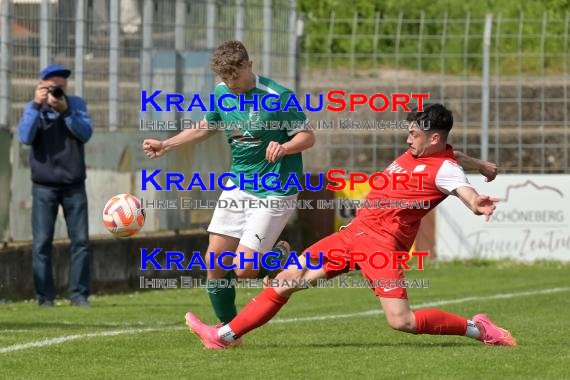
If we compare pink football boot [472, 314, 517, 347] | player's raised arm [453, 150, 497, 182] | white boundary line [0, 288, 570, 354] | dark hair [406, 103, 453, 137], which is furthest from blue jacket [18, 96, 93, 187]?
pink football boot [472, 314, 517, 347]

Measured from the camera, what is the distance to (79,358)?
28.9 feet

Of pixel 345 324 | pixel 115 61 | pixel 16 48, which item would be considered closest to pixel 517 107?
pixel 115 61

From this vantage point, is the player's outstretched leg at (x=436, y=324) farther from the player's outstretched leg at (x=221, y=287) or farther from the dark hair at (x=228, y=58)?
the dark hair at (x=228, y=58)

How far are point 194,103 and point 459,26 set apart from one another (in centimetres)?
441

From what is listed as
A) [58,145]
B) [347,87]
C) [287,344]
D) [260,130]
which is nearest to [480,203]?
[287,344]

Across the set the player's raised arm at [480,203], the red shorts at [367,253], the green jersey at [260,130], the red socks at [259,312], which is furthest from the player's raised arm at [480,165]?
the red socks at [259,312]

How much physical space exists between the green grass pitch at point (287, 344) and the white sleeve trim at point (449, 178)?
41.8 inches

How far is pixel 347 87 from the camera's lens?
21.3 meters

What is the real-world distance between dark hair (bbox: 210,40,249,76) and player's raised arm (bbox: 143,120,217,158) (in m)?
0.58

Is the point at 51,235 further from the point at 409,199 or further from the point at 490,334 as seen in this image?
the point at 490,334

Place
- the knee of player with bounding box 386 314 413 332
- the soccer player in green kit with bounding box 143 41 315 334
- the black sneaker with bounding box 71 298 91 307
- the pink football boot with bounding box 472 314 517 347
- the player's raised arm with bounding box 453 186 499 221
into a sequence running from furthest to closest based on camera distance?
the black sneaker with bounding box 71 298 91 307, the soccer player in green kit with bounding box 143 41 315 334, the pink football boot with bounding box 472 314 517 347, the knee of player with bounding box 386 314 413 332, the player's raised arm with bounding box 453 186 499 221

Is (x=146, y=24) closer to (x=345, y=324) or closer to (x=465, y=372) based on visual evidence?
(x=345, y=324)

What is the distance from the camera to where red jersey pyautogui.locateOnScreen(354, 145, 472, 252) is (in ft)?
29.5

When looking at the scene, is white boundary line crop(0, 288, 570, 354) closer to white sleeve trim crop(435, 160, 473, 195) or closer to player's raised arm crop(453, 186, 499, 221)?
white sleeve trim crop(435, 160, 473, 195)
